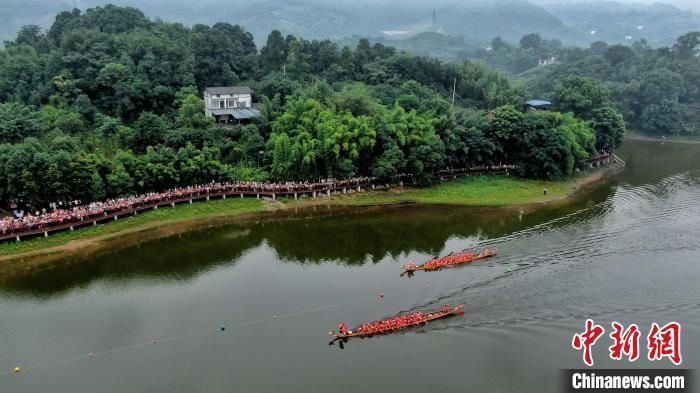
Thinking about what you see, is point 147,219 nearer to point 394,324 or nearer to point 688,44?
point 394,324

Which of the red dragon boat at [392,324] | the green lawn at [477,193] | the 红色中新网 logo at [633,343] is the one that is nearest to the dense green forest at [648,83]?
the green lawn at [477,193]

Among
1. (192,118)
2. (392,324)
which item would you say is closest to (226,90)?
(192,118)

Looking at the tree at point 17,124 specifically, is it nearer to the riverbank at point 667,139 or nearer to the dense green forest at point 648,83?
the dense green forest at point 648,83

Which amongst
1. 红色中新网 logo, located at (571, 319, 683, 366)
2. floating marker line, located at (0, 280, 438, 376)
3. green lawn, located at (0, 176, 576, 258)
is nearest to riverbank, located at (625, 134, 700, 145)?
green lawn, located at (0, 176, 576, 258)

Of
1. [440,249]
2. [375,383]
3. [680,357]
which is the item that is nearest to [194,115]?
[440,249]

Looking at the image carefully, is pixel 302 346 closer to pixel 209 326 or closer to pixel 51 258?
pixel 209 326

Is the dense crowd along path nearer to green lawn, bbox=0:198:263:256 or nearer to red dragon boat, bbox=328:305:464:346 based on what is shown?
green lawn, bbox=0:198:263:256
